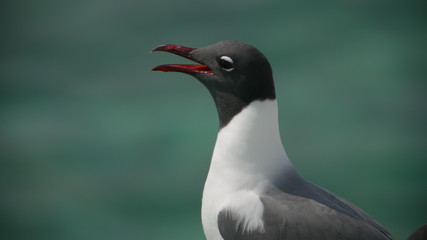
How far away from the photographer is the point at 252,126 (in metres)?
1.51

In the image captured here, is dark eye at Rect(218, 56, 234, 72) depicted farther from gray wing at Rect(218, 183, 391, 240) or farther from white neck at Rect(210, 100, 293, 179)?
gray wing at Rect(218, 183, 391, 240)

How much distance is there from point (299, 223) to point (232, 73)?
35 cm

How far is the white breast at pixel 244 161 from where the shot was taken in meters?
1.50

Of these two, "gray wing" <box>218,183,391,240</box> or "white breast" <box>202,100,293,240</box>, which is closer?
"gray wing" <box>218,183,391,240</box>

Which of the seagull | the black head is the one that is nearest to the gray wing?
the seagull

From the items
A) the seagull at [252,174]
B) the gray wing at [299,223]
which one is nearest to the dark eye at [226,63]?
the seagull at [252,174]

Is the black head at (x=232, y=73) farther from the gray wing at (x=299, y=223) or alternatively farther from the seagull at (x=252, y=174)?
the gray wing at (x=299, y=223)

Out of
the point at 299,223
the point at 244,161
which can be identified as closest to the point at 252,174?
the point at 244,161

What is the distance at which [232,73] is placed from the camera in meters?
1.49

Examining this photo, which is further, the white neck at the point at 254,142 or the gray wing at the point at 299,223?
the white neck at the point at 254,142

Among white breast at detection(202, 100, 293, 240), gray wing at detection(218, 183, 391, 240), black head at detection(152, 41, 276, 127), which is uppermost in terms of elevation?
black head at detection(152, 41, 276, 127)

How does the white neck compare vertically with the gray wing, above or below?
above

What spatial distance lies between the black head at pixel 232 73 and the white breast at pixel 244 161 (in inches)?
0.9

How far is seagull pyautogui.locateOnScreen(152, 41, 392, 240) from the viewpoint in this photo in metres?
1.42
